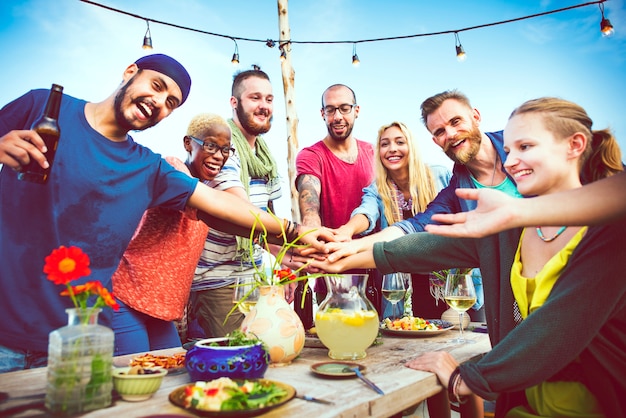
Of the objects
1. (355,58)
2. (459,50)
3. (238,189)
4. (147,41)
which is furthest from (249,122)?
(459,50)

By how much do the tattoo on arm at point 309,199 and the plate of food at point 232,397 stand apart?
2192 mm

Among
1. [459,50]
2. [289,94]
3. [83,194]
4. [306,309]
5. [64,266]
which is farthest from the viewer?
[459,50]

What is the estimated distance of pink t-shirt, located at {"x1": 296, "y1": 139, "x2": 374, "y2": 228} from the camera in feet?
11.0

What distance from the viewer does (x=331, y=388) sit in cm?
100

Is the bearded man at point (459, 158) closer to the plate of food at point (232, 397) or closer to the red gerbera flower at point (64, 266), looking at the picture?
the plate of food at point (232, 397)

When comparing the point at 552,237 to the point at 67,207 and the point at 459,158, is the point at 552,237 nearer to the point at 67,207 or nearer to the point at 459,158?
the point at 459,158

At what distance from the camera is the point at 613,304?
42.8 inches

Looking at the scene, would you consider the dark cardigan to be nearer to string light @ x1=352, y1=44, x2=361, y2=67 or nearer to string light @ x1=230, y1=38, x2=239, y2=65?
string light @ x1=230, y1=38, x2=239, y2=65

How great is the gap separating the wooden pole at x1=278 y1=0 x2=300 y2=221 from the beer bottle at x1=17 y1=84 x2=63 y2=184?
11.9 feet

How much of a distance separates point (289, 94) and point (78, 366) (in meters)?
4.84

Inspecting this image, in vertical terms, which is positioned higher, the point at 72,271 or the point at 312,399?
the point at 72,271

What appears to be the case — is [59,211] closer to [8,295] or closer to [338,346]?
[8,295]

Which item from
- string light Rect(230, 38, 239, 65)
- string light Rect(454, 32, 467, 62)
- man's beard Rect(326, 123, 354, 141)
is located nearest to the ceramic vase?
man's beard Rect(326, 123, 354, 141)

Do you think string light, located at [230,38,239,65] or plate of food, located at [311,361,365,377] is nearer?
plate of food, located at [311,361,365,377]
